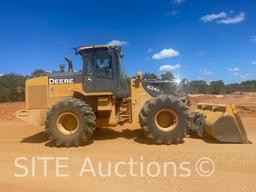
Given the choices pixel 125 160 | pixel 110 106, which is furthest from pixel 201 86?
pixel 125 160

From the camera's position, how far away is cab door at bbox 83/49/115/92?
970 centimetres

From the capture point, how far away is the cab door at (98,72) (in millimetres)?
9695

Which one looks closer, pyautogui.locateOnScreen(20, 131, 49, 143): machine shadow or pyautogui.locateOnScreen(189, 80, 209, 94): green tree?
pyautogui.locateOnScreen(20, 131, 49, 143): machine shadow

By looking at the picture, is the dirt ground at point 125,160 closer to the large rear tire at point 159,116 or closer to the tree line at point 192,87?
the large rear tire at point 159,116

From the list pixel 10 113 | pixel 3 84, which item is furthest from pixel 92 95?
pixel 3 84

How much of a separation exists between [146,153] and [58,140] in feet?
8.56

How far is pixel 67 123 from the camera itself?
9.48 m

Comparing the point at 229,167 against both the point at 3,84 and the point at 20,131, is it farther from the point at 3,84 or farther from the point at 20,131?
the point at 3,84

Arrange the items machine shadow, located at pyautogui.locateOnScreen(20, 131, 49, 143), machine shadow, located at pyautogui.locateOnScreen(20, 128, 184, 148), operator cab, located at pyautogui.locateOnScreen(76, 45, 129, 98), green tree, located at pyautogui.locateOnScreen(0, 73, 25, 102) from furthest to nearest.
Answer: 1. green tree, located at pyautogui.locateOnScreen(0, 73, 25, 102)
2. machine shadow, located at pyautogui.locateOnScreen(20, 131, 49, 143)
3. operator cab, located at pyautogui.locateOnScreen(76, 45, 129, 98)
4. machine shadow, located at pyautogui.locateOnScreen(20, 128, 184, 148)

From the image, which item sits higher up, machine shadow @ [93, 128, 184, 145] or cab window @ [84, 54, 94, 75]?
cab window @ [84, 54, 94, 75]

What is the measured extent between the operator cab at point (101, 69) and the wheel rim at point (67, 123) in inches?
36.8

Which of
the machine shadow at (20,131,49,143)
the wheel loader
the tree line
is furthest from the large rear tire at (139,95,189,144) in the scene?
the tree line

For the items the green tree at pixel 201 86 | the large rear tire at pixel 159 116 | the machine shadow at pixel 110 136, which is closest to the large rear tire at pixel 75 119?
the machine shadow at pixel 110 136

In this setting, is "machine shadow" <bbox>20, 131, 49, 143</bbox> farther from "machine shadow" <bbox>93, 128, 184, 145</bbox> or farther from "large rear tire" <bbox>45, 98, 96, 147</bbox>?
"machine shadow" <bbox>93, 128, 184, 145</bbox>
